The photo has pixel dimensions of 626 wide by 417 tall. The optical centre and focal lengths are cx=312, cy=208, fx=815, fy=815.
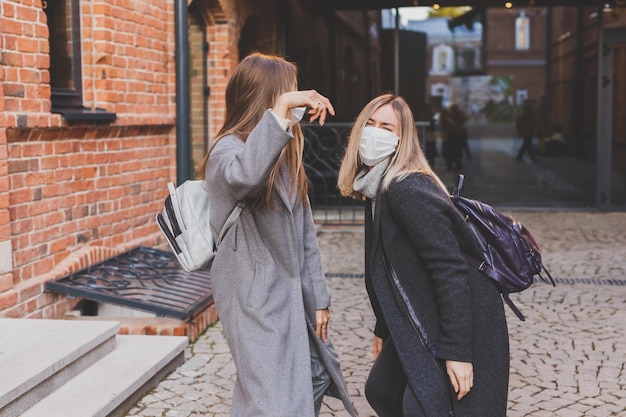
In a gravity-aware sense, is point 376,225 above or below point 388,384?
above

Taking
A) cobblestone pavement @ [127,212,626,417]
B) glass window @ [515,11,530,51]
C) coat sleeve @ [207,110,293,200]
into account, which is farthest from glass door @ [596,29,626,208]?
coat sleeve @ [207,110,293,200]

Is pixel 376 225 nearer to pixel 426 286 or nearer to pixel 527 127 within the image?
pixel 426 286

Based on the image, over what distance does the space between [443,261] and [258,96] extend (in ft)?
2.73

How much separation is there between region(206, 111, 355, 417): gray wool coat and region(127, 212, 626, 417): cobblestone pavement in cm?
146

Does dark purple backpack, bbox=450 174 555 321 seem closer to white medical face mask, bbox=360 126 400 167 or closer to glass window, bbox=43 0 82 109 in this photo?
white medical face mask, bbox=360 126 400 167

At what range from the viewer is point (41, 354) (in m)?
4.05

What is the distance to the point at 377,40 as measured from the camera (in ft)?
40.8

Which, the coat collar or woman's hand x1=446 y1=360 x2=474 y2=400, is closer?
woman's hand x1=446 y1=360 x2=474 y2=400

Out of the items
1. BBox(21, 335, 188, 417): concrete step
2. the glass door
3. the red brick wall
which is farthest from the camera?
the glass door

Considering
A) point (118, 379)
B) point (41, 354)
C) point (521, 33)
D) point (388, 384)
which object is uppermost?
point (521, 33)

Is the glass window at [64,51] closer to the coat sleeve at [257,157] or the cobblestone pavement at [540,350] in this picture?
the cobblestone pavement at [540,350]

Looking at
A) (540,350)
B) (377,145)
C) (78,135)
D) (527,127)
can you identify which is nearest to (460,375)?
(377,145)

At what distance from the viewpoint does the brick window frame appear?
19.8 feet

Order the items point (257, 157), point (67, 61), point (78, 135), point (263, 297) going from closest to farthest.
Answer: point (257, 157) → point (263, 297) → point (78, 135) → point (67, 61)
